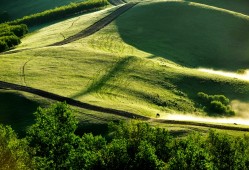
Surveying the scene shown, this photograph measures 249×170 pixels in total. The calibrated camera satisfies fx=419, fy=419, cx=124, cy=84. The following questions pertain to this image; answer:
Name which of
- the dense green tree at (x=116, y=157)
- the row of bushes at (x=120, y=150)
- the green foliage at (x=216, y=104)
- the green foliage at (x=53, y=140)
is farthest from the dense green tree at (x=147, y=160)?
the green foliage at (x=216, y=104)

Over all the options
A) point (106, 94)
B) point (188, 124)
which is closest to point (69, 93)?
point (106, 94)

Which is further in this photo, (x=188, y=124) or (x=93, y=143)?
(x=188, y=124)

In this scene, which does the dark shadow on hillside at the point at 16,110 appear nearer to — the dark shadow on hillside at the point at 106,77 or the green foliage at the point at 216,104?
the dark shadow on hillside at the point at 106,77

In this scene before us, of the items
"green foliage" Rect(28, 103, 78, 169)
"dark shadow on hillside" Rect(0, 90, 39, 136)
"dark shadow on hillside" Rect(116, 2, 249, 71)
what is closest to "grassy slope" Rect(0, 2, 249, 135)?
"dark shadow on hillside" Rect(116, 2, 249, 71)

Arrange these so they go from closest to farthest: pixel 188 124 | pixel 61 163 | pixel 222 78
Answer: pixel 61 163 → pixel 188 124 → pixel 222 78

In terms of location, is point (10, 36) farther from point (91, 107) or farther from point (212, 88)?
point (212, 88)

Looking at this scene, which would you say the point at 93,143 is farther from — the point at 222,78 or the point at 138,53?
the point at 138,53

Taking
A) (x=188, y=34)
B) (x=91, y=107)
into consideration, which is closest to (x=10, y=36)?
(x=188, y=34)
